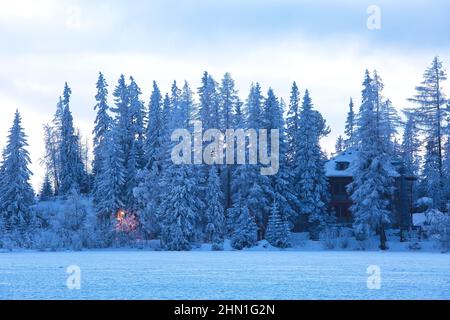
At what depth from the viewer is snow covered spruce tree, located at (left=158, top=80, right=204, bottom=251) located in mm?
56750

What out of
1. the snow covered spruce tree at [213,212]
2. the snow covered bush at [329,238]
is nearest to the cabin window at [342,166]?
the snow covered bush at [329,238]

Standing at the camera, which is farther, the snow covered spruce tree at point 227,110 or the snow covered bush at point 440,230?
the snow covered spruce tree at point 227,110

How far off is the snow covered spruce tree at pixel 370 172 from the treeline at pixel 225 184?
0.29ft

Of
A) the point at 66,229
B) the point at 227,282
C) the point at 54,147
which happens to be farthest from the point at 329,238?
the point at 54,147

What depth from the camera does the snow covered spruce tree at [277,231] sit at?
56.3 m

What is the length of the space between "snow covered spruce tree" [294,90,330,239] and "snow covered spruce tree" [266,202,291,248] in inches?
237

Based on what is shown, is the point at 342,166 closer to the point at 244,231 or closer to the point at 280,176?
the point at 280,176

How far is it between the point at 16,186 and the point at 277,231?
26.1 meters

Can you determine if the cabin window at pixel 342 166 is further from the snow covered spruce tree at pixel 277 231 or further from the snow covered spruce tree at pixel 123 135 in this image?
the snow covered spruce tree at pixel 123 135

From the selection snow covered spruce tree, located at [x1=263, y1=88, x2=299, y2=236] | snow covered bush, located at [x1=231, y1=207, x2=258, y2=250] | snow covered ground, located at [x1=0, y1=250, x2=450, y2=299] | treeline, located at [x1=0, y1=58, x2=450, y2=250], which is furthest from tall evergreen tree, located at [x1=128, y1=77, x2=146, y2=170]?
snow covered ground, located at [x1=0, y1=250, x2=450, y2=299]

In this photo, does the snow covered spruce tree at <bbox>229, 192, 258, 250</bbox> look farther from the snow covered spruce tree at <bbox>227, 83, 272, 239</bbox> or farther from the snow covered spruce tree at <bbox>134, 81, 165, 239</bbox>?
the snow covered spruce tree at <bbox>134, 81, 165, 239</bbox>

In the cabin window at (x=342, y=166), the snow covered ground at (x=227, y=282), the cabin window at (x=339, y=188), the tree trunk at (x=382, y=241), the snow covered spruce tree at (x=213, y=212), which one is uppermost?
the cabin window at (x=342, y=166)

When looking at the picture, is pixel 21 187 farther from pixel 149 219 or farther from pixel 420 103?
pixel 420 103

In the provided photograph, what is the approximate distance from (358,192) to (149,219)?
62.2 ft
